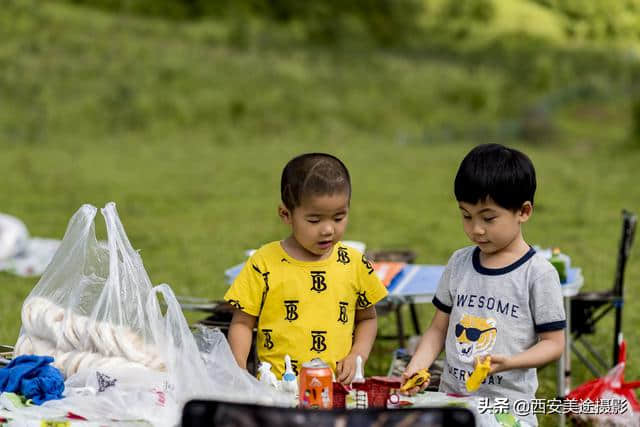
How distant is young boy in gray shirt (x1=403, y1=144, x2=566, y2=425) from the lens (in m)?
2.97

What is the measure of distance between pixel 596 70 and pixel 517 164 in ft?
53.1

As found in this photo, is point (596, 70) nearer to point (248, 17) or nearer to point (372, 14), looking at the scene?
point (372, 14)

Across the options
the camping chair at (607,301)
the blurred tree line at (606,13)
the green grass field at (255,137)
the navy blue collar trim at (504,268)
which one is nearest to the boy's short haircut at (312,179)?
the navy blue collar trim at (504,268)

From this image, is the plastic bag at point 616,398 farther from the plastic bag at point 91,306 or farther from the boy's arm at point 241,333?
the plastic bag at point 91,306

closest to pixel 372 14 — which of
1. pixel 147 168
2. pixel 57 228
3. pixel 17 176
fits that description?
pixel 147 168

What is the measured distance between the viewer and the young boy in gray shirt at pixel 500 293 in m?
2.97

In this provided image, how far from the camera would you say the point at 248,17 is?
25750 millimetres

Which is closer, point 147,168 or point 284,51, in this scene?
point 147,168

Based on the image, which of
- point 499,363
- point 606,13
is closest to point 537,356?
point 499,363

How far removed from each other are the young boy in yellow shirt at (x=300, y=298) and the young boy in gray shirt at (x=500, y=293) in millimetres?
317

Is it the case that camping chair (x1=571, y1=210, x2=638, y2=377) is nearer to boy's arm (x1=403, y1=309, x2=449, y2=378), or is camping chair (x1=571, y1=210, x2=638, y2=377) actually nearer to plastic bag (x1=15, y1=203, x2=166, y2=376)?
boy's arm (x1=403, y1=309, x2=449, y2=378)

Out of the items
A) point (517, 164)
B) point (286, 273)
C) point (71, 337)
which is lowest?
point (71, 337)

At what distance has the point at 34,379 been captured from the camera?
2961 millimetres

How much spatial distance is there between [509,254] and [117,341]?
130 cm
